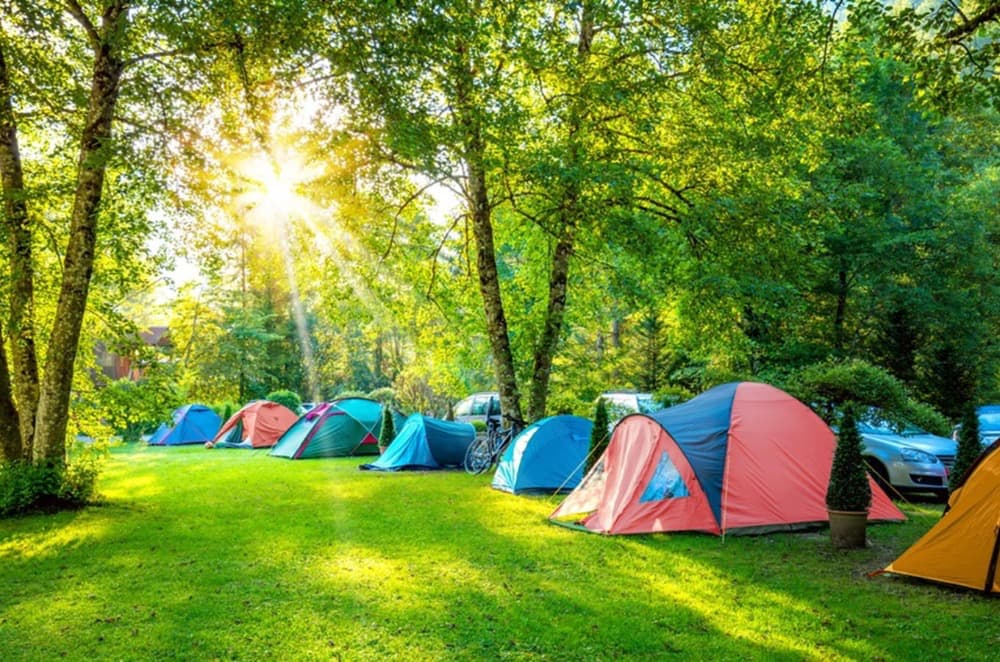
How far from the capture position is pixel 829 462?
823cm

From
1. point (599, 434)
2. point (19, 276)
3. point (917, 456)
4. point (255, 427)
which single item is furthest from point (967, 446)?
point (255, 427)

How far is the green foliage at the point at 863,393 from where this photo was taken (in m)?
10.4

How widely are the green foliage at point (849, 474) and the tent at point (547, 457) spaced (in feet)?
14.5

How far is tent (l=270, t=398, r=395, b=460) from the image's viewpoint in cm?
1767

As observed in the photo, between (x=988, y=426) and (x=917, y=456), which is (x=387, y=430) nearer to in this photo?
(x=917, y=456)

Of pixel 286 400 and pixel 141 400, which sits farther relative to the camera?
pixel 286 400

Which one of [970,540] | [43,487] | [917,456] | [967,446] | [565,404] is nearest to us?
[970,540]

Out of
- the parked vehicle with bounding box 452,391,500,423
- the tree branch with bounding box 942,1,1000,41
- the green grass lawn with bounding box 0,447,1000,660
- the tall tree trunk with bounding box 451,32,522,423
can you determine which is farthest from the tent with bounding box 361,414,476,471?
the tree branch with bounding box 942,1,1000,41

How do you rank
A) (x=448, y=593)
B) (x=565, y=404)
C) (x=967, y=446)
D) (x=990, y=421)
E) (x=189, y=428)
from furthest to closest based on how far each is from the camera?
(x=189, y=428), (x=565, y=404), (x=990, y=421), (x=967, y=446), (x=448, y=593)

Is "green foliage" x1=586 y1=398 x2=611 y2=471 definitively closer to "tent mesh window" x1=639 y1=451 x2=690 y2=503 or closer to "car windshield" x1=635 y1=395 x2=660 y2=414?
"tent mesh window" x1=639 y1=451 x2=690 y2=503

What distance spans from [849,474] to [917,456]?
3.98 metres

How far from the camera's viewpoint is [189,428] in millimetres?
24500

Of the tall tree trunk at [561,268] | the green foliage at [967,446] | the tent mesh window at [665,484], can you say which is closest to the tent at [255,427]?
the tall tree trunk at [561,268]

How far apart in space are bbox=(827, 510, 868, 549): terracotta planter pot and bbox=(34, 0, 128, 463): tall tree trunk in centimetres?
937
